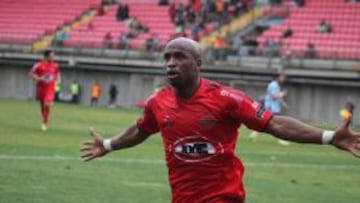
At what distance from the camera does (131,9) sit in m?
60.4

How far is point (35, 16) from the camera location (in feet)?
209

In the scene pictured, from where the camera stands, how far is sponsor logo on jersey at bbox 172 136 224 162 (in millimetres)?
7445

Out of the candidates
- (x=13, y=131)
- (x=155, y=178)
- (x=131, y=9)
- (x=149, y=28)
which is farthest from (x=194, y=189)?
(x=131, y=9)

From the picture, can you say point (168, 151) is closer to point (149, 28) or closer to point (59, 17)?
point (149, 28)

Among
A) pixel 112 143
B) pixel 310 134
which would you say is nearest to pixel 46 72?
pixel 112 143

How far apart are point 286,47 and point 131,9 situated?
55.0 feet

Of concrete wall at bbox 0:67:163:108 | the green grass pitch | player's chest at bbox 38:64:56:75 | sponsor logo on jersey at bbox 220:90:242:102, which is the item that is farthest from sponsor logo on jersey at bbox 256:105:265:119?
concrete wall at bbox 0:67:163:108

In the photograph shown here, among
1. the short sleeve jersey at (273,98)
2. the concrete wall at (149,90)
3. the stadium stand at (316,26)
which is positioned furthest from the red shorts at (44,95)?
the concrete wall at (149,90)

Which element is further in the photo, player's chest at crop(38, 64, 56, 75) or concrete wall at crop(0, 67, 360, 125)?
concrete wall at crop(0, 67, 360, 125)

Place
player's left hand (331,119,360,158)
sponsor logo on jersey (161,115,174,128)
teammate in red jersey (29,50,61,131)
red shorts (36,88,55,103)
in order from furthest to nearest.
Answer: teammate in red jersey (29,50,61,131) < red shorts (36,88,55,103) < sponsor logo on jersey (161,115,174,128) < player's left hand (331,119,360,158)

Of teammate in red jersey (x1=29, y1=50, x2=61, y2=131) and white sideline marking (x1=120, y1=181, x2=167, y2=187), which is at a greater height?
white sideline marking (x1=120, y1=181, x2=167, y2=187)

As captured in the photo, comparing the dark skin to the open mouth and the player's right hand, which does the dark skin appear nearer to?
the open mouth

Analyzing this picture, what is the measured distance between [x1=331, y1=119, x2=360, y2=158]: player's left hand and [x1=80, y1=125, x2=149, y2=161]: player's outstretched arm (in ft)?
5.91

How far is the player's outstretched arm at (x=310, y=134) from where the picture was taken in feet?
23.6
